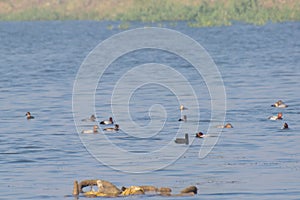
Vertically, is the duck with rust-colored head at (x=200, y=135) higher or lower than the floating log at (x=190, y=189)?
higher

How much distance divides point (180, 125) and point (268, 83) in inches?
646

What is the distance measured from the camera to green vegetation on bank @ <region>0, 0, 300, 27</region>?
12988 cm

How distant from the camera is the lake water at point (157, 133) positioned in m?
31.8

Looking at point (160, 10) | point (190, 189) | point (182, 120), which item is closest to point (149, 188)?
point (190, 189)

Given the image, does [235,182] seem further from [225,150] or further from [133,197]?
[225,150]

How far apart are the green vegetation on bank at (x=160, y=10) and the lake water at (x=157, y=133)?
141 ft

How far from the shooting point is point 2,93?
60.0 metres

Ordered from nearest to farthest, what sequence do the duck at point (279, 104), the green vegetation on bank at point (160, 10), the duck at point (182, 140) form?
the duck at point (182, 140) < the duck at point (279, 104) < the green vegetation on bank at point (160, 10)

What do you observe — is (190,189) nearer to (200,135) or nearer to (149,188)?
(149,188)

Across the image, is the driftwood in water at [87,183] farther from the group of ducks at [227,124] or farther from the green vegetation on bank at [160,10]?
the green vegetation on bank at [160,10]

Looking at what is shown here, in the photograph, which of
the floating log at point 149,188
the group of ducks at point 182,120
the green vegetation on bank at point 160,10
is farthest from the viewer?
the green vegetation on bank at point 160,10

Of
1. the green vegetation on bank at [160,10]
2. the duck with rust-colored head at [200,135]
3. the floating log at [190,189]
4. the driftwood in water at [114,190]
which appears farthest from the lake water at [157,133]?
the green vegetation on bank at [160,10]

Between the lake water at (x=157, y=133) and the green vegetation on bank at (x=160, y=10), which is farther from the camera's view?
the green vegetation on bank at (x=160, y=10)

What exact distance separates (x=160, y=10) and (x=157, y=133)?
97.8 metres
